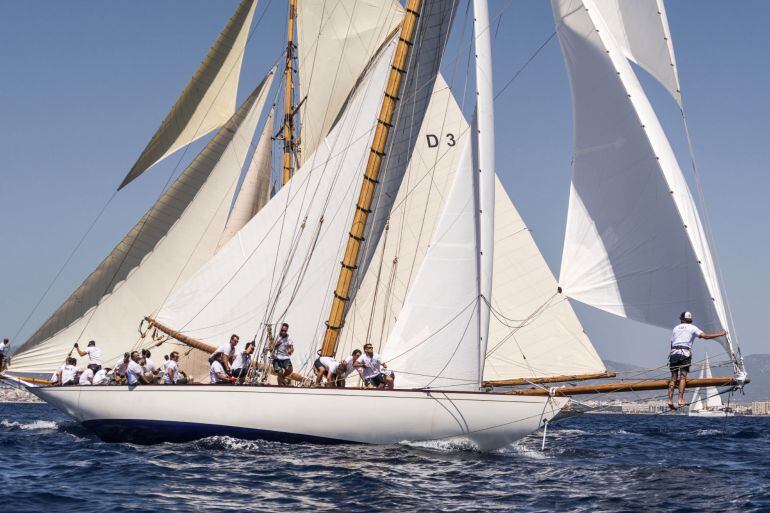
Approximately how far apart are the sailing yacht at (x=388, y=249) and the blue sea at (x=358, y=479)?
987 millimetres

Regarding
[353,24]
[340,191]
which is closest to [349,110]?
[340,191]

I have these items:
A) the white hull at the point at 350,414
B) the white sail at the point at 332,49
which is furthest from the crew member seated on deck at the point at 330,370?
the white sail at the point at 332,49

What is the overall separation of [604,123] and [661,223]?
221 centimetres

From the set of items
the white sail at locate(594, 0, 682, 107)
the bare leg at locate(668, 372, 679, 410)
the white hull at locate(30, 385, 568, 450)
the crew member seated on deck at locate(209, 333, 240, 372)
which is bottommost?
the white hull at locate(30, 385, 568, 450)

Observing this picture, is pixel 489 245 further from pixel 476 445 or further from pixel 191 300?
pixel 191 300

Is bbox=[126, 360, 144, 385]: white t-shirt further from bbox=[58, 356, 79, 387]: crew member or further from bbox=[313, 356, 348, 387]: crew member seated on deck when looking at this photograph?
bbox=[313, 356, 348, 387]: crew member seated on deck

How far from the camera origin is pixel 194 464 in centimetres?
1589

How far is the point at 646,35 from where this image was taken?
16.8 m

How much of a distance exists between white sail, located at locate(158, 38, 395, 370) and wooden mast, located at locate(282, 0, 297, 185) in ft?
29.1

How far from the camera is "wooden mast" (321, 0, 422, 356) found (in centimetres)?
2150

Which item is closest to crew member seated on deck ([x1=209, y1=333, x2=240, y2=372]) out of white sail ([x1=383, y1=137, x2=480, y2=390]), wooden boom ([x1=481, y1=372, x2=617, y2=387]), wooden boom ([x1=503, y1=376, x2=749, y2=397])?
white sail ([x1=383, y1=137, x2=480, y2=390])

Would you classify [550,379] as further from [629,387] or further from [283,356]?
[283,356]

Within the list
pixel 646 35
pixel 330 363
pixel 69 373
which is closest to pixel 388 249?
pixel 330 363

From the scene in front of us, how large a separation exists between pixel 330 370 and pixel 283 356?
160 cm
